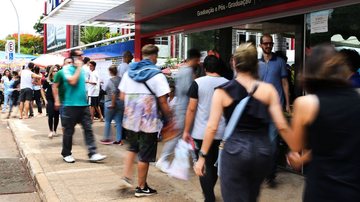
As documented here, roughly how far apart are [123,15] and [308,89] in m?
9.97

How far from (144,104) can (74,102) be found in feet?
7.39

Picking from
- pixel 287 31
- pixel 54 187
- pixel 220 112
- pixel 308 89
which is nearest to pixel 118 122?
pixel 54 187

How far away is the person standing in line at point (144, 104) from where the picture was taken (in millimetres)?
5023

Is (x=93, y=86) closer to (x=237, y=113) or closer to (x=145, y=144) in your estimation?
(x=145, y=144)

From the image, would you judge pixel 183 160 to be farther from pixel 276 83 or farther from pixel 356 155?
pixel 356 155

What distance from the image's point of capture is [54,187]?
18.6ft

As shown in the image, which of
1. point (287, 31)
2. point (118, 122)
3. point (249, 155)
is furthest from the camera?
point (118, 122)

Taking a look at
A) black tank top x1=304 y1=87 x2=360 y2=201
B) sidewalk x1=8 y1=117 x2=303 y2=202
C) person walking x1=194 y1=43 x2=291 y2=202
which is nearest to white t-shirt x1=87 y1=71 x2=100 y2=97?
sidewalk x1=8 y1=117 x2=303 y2=202

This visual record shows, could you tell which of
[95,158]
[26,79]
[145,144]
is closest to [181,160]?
[145,144]

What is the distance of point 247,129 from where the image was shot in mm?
3018

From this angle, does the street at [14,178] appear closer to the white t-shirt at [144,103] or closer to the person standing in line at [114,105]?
the person standing in line at [114,105]

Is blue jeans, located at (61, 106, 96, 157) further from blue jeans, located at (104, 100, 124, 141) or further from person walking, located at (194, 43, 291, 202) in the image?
person walking, located at (194, 43, 291, 202)

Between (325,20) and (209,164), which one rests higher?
(325,20)

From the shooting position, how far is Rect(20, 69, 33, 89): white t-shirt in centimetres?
1359
